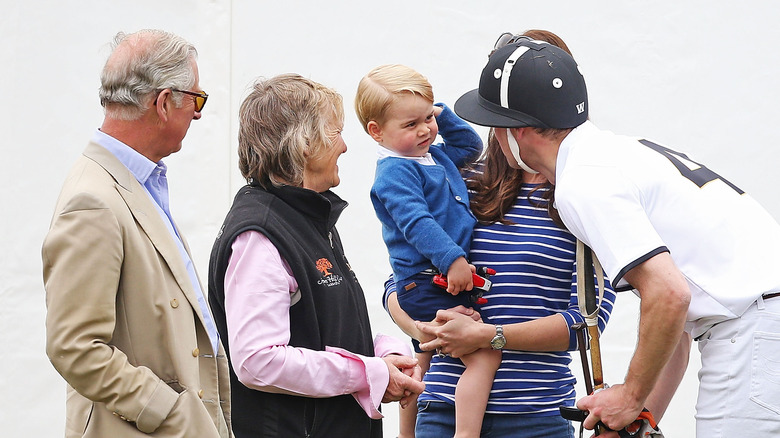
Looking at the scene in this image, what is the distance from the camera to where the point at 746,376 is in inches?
66.8

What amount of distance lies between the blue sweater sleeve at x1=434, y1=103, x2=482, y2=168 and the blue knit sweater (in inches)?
1.3

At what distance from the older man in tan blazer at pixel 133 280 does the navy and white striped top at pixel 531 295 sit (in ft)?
2.14

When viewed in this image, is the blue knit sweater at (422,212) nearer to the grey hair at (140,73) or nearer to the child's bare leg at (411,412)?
the child's bare leg at (411,412)

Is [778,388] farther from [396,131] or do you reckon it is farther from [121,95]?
[121,95]

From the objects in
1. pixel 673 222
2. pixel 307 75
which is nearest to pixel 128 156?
pixel 673 222

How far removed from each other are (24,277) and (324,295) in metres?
1.66

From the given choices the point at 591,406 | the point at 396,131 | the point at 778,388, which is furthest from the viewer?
the point at 396,131

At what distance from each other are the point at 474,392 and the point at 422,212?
447mm

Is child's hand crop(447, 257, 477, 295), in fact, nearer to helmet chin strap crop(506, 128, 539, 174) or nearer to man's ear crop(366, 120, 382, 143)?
helmet chin strap crop(506, 128, 539, 174)

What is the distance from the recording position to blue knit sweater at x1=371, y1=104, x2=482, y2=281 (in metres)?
2.14

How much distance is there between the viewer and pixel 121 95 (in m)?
1.72

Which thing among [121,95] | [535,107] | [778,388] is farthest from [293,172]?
[778,388]

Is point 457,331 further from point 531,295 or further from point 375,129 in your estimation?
point 375,129

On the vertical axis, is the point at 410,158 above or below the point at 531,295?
above
